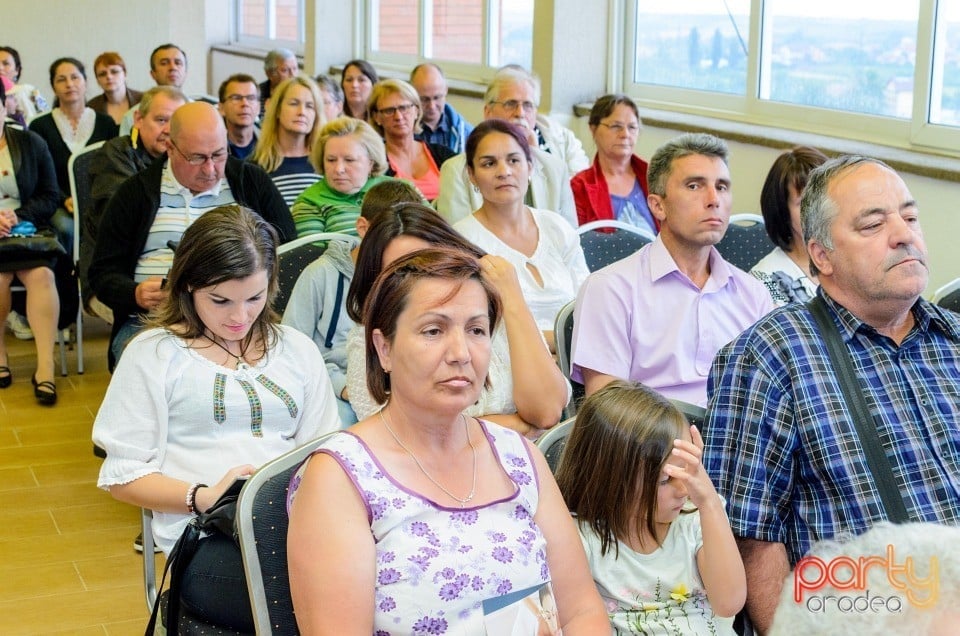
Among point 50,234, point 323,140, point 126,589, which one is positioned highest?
point 323,140

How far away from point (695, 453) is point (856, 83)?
3833 mm

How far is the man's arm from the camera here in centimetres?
190

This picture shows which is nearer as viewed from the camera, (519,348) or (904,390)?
(904,390)

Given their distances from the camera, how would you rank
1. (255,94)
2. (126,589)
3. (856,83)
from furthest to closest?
1. (255,94)
2. (856,83)
3. (126,589)

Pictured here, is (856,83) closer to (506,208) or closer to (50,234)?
(506,208)

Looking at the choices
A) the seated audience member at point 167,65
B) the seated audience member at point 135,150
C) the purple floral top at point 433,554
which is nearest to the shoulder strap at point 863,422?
the purple floral top at point 433,554

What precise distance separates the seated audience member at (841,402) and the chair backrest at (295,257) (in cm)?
148

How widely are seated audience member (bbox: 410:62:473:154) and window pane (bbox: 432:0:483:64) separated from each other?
8.24ft

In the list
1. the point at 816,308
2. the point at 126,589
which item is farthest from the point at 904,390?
the point at 126,589

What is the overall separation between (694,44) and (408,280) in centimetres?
491

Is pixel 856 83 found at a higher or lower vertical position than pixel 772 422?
higher

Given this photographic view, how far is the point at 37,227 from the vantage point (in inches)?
210

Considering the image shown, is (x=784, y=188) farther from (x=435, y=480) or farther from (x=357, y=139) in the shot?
(x=435, y=480)

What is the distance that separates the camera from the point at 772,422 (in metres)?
1.91
